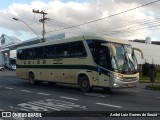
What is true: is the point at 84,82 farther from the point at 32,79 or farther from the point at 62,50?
the point at 32,79

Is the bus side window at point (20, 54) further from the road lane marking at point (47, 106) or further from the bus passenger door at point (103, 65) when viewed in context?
the road lane marking at point (47, 106)

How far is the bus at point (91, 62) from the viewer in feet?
56.8

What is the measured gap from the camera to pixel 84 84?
19000mm

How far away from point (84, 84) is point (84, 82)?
115 mm

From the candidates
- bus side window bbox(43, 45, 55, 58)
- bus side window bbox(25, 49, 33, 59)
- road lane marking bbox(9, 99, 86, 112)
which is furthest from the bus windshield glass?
bus side window bbox(25, 49, 33, 59)

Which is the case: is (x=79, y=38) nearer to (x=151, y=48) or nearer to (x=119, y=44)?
(x=119, y=44)

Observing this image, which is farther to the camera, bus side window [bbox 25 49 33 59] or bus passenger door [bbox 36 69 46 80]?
bus side window [bbox 25 49 33 59]

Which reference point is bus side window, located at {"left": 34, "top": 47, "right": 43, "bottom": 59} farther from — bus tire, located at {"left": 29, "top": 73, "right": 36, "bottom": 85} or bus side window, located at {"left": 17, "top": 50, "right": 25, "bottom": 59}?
bus side window, located at {"left": 17, "top": 50, "right": 25, "bottom": 59}

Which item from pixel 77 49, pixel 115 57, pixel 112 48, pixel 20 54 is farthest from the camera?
pixel 20 54

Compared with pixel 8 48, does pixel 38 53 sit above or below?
below

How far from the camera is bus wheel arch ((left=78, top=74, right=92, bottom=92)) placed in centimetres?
1869

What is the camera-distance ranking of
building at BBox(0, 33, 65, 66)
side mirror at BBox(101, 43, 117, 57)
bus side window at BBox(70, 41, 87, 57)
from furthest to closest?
building at BBox(0, 33, 65, 66) → bus side window at BBox(70, 41, 87, 57) → side mirror at BBox(101, 43, 117, 57)

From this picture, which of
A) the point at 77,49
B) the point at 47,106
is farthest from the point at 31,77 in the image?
the point at 47,106

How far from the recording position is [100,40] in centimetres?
1797
